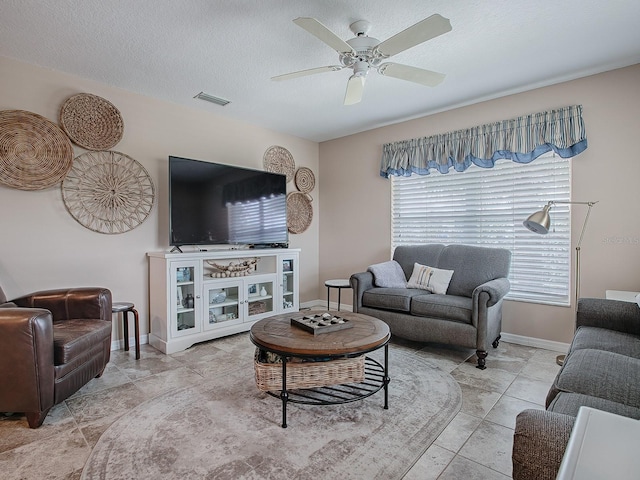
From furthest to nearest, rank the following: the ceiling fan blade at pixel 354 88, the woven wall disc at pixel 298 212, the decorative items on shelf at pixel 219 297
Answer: the woven wall disc at pixel 298 212 → the decorative items on shelf at pixel 219 297 → the ceiling fan blade at pixel 354 88

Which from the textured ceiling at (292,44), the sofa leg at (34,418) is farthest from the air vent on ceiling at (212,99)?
the sofa leg at (34,418)

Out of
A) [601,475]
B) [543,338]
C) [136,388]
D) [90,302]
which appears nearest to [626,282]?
[543,338]

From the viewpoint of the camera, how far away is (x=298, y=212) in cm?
497

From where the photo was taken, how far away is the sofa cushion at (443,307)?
9.66 ft

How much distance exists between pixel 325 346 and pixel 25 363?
168cm

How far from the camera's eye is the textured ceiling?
214 cm

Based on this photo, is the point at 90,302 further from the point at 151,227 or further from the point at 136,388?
the point at 151,227

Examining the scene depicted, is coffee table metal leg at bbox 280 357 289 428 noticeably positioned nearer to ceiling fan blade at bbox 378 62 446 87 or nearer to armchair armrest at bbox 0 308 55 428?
armchair armrest at bbox 0 308 55 428

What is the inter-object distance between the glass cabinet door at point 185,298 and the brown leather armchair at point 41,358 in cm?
79

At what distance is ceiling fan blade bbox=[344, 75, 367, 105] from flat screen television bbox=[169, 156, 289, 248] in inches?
66.7

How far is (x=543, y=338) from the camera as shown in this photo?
10.9 feet

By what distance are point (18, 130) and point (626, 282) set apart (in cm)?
516

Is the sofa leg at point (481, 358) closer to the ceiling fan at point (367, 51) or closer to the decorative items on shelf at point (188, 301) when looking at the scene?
the ceiling fan at point (367, 51)

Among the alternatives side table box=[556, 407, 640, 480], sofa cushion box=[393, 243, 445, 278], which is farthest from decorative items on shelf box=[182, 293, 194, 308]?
side table box=[556, 407, 640, 480]
